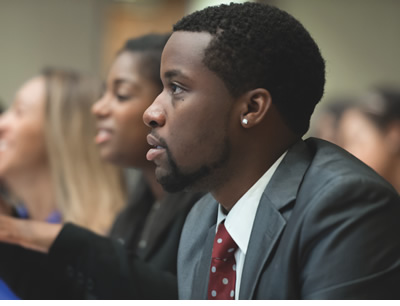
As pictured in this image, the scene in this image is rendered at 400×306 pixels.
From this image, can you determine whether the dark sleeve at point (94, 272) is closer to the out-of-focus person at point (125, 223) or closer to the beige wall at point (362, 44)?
the out-of-focus person at point (125, 223)

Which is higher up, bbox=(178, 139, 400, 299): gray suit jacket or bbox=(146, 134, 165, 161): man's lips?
bbox=(146, 134, 165, 161): man's lips

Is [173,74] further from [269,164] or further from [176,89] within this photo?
[269,164]

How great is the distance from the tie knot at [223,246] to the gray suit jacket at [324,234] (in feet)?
0.22

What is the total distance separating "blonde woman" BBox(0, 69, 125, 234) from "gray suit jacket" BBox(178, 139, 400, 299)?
1.24 metres

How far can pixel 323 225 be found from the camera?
735 mm

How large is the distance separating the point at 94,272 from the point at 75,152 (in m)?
0.94

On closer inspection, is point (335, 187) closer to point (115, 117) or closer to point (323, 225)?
point (323, 225)

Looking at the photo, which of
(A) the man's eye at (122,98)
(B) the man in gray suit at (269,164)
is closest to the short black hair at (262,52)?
(B) the man in gray suit at (269,164)

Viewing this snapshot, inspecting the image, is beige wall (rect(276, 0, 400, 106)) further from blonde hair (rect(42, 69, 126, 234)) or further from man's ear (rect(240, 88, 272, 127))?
man's ear (rect(240, 88, 272, 127))

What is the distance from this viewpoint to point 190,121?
800mm

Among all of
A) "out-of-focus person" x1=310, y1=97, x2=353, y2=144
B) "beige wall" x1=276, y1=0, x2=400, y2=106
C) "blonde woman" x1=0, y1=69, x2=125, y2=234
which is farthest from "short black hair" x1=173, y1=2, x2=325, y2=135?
"beige wall" x1=276, y1=0, x2=400, y2=106

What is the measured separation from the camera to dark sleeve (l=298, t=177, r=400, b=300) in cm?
71

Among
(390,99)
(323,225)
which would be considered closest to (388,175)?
(390,99)

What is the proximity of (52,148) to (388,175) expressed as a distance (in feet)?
4.12
